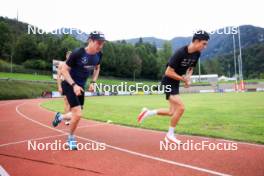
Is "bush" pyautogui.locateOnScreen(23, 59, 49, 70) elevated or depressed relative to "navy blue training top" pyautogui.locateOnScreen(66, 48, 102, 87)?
elevated

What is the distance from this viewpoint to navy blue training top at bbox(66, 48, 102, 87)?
6617 millimetres

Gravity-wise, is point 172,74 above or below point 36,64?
below

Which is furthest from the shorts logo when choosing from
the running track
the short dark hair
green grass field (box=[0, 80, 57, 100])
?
green grass field (box=[0, 80, 57, 100])

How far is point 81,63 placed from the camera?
6734 millimetres

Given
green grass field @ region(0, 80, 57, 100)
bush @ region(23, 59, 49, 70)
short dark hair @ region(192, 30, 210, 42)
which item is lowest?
green grass field @ region(0, 80, 57, 100)

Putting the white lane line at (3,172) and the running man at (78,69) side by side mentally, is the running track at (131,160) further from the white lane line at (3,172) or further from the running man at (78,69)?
the running man at (78,69)

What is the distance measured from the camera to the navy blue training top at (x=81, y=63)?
6617 mm

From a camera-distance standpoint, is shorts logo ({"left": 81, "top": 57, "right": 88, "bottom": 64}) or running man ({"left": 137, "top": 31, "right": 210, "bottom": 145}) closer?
running man ({"left": 137, "top": 31, "right": 210, "bottom": 145})

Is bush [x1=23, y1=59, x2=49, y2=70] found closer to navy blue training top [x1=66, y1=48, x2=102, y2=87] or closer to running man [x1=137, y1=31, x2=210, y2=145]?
navy blue training top [x1=66, y1=48, x2=102, y2=87]

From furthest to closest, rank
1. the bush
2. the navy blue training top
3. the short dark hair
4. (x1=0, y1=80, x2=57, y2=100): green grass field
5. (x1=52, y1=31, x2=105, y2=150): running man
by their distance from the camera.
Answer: the bush, (x1=0, y1=80, x2=57, y2=100): green grass field, the navy blue training top, (x1=52, y1=31, x2=105, y2=150): running man, the short dark hair

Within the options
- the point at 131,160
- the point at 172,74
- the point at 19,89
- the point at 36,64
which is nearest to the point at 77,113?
the point at 131,160

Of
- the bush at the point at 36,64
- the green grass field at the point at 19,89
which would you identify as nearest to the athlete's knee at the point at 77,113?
the green grass field at the point at 19,89

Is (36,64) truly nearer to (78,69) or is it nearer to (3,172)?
(78,69)

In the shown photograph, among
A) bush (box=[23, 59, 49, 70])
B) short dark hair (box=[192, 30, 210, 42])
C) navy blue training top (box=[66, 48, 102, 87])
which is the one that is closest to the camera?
short dark hair (box=[192, 30, 210, 42])
